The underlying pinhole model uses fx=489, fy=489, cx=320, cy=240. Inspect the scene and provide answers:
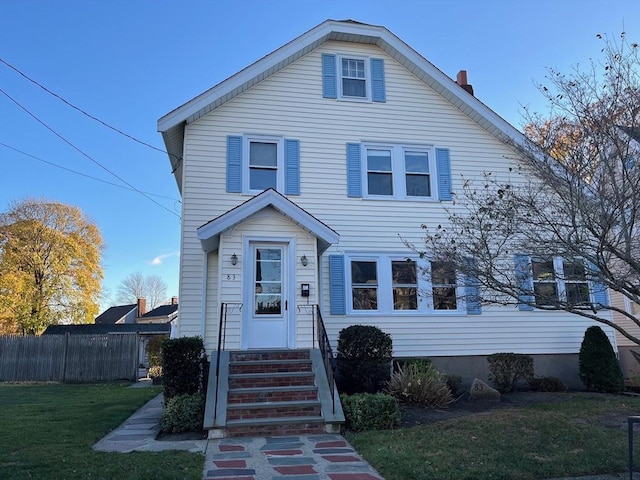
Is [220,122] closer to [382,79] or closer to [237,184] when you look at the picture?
[237,184]

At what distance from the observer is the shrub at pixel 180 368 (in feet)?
28.3

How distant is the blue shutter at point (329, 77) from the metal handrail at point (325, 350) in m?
5.80

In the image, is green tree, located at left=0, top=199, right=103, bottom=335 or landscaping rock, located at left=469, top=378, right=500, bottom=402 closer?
landscaping rock, located at left=469, top=378, right=500, bottom=402

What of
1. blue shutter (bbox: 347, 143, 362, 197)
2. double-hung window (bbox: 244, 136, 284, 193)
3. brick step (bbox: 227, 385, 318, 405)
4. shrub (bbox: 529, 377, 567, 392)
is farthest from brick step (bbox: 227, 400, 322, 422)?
shrub (bbox: 529, 377, 567, 392)

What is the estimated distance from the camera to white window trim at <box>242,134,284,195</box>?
1171 cm

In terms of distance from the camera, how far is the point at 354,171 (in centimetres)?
1227

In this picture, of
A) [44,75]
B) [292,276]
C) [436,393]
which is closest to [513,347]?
[436,393]

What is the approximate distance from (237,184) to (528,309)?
7883 mm

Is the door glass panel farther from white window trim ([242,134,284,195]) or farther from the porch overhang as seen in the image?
white window trim ([242,134,284,195])

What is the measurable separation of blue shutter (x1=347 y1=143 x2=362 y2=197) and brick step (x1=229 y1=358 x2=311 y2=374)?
471 centimetres

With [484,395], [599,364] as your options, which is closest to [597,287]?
[599,364]

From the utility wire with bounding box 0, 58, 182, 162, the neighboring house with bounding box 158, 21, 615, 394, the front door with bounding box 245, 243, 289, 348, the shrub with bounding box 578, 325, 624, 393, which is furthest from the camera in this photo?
the utility wire with bounding box 0, 58, 182, 162

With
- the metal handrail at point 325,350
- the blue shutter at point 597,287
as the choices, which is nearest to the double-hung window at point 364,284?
the metal handrail at point 325,350

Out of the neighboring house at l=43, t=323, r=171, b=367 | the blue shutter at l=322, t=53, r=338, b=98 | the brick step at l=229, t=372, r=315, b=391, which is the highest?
the blue shutter at l=322, t=53, r=338, b=98
